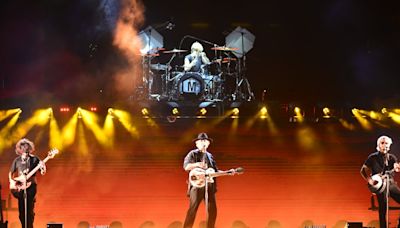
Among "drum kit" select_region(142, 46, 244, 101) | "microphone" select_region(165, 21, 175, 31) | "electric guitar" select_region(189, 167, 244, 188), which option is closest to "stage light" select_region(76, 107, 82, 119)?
"drum kit" select_region(142, 46, 244, 101)

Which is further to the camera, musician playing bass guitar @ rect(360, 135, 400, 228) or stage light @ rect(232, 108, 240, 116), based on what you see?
stage light @ rect(232, 108, 240, 116)

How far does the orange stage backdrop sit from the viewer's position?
11789mm

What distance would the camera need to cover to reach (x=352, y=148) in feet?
42.2

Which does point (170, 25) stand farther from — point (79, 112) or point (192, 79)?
point (79, 112)

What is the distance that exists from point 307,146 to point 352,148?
111cm

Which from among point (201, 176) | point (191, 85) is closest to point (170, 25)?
point (191, 85)

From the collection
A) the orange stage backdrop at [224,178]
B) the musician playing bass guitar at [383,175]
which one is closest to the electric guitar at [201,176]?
the musician playing bass guitar at [383,175]

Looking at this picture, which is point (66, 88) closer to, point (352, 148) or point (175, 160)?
point (175, 160)

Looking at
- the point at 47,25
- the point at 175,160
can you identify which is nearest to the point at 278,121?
the point at 175,160

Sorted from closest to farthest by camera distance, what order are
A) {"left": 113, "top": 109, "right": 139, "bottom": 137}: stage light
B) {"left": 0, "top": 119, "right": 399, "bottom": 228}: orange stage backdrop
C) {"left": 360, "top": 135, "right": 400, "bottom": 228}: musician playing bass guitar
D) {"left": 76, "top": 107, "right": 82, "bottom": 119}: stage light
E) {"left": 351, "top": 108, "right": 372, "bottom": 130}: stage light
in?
{"left": 360, "top": 135, "right": 400, "bottom": 228}: musician playing bass guitar → {"left": 0, "top": 119, "right": 399, "bottom": 228}: orange stage backdrop → {"left": 76, "top": 107, "right": 82, "bottom": 119}: stage light → {"left": 113, "top": 109, "right": 139, "bottom": 137}: stage light → {"left": 351, "top": 108, "right": 372, "bottom": 130}: stage light

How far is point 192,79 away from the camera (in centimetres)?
1477

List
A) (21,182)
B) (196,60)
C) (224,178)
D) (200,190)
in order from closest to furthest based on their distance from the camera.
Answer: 1. (21,182)
2. (200,190)
3. (224,178)
4. (196,60)

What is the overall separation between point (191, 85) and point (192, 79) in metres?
0.17

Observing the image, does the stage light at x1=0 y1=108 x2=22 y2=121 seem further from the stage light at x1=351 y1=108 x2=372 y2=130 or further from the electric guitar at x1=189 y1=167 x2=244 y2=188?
the stage light at x1=351 y1=108 x2=372 y2=130
